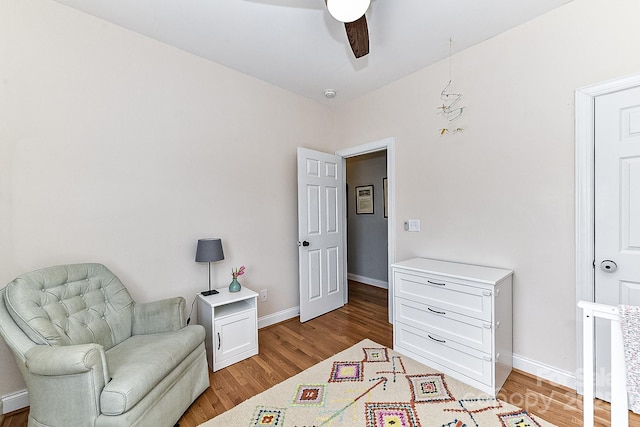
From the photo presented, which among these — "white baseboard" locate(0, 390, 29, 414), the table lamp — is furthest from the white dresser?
"white baseboard" locate(0, 390, 29, 414)

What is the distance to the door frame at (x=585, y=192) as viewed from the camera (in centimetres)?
185

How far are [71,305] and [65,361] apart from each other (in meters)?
0.57

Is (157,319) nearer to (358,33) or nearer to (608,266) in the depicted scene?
(358,33)

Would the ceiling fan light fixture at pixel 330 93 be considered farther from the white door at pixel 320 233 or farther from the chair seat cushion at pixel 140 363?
the chair seat cushion at pixel 140 363

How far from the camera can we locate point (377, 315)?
11.0 feet

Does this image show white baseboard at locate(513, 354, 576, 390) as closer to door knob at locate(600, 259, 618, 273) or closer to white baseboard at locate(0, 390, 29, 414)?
door knob at locate(600, 259, 618, 273)

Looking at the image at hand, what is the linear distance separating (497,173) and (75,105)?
128 inches

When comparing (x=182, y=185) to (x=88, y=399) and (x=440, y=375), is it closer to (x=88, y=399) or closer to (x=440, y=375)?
(x=88, y=399)

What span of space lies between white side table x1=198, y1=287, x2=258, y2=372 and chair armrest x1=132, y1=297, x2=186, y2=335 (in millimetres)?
317

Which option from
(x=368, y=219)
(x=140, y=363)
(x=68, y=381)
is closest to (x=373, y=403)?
(x=140, y=363)

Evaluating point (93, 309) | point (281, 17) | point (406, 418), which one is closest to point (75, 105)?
point (93, 309)

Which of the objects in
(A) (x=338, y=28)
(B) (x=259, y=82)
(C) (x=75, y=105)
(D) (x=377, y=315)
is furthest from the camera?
(D) (x=377, y=315)

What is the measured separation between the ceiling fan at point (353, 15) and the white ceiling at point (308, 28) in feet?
1.39

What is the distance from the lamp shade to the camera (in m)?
2.39
